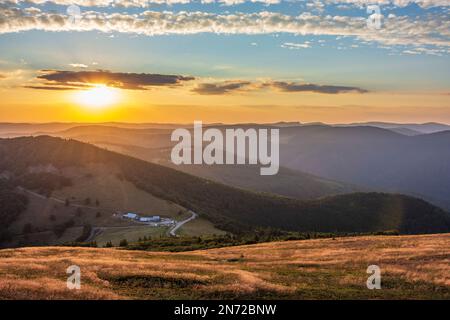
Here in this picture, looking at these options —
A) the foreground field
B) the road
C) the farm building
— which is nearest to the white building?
the farm building

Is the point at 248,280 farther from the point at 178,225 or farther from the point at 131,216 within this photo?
the point at 131,216

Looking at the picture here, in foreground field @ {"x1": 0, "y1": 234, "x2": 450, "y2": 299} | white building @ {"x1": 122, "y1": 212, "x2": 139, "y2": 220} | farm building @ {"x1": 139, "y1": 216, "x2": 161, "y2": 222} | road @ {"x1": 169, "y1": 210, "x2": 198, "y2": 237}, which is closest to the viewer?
foreground field @ {"x1": 0, "y1": 234, "x2": 450, "y2": 299}

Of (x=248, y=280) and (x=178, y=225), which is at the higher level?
(x=248, y=280)

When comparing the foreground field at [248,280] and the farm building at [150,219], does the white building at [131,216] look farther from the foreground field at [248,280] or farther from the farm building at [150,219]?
the foreground field at [248,280]

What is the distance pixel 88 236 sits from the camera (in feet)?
421

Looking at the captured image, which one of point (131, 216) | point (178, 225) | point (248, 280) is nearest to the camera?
point (248, 280)

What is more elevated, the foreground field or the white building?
the foreground field

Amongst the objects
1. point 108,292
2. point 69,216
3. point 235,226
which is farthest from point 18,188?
point 108,292

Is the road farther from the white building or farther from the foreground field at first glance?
the foreground field

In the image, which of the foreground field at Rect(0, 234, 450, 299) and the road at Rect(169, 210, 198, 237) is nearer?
the foreground field at Rect(0, 234, 450, 299)

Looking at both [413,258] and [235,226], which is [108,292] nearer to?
[413,258]

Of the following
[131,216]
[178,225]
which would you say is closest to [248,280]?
[178,225]

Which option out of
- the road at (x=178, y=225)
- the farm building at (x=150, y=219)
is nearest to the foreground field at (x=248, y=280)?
the road at (x=178, y=225)
